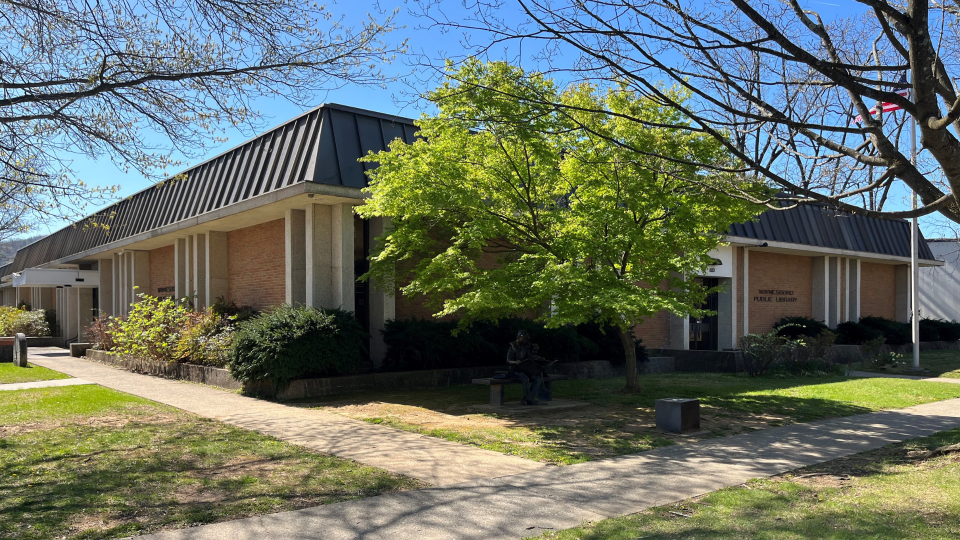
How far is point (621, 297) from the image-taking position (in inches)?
411

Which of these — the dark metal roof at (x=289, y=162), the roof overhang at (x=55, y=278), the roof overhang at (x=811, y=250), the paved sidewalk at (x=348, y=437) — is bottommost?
the paved sidewalk at (x=348, y=437)

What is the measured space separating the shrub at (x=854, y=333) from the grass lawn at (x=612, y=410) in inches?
423

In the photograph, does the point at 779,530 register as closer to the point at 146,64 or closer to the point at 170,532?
the point at 170,532

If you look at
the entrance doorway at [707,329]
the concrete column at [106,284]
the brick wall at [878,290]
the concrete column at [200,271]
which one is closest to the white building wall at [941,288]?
the brick wall at [878,290]

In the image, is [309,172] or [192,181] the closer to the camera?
[309,172]

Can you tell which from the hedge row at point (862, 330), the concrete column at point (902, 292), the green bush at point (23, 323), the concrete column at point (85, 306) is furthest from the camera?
the concrete column at point (902, 292)

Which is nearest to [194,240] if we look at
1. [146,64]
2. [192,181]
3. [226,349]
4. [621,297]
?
[192,181]

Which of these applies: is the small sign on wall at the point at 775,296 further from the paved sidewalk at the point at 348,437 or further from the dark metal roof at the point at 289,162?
the paved sidewalk at the point at 348,437

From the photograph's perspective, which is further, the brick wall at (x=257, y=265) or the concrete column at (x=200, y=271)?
the concrete column at (x=200, y=271)

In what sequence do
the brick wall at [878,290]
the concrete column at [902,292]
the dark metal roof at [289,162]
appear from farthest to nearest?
the concrete column at [902,292], the brick wall at [878,290], the dark metal roof at [289,162]

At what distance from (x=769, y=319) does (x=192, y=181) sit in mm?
21025

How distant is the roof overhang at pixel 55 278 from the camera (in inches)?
1175

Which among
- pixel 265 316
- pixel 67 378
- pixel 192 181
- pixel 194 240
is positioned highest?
pixel 192 181

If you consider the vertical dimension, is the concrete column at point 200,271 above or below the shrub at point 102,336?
above
